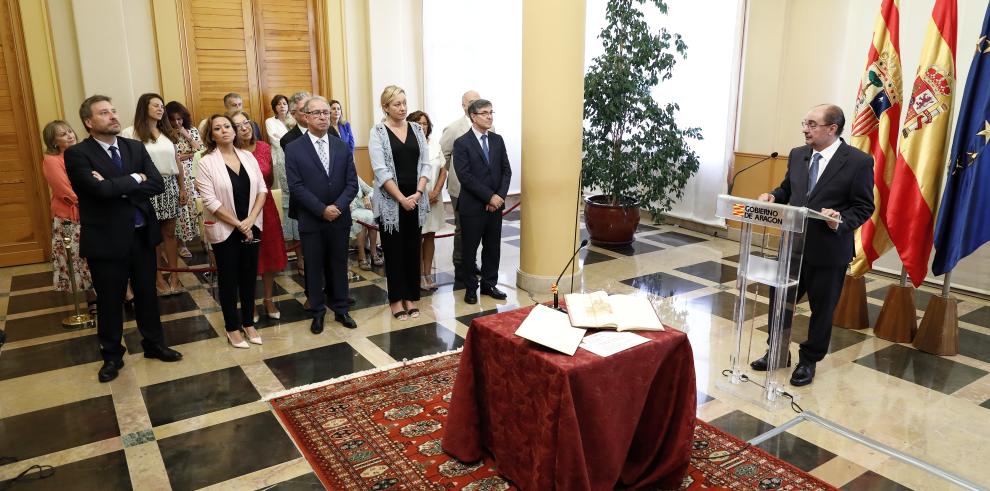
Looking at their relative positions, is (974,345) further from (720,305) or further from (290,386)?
(290,386)

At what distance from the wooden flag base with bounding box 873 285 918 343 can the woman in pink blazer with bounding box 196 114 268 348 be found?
428cm

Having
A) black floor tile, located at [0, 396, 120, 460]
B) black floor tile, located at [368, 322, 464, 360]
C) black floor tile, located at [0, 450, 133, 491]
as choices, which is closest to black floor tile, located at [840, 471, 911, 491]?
black floor tile, located at [368, 322, 464, 360]

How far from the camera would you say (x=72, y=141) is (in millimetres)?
4949

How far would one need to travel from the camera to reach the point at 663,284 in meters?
5.88

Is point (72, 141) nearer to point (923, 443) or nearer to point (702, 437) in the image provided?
point (702, 437)

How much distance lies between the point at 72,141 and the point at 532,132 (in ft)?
11.4

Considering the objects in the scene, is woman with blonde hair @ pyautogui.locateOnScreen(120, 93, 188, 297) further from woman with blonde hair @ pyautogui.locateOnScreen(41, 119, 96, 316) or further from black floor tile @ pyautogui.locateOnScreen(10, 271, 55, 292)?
black floor tile @ pyautogui.locateOnScreen(10, 271, 55, 292)

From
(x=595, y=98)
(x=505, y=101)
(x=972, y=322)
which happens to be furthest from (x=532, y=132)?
(x=505, y=101)

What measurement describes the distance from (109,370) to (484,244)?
8.95 feet

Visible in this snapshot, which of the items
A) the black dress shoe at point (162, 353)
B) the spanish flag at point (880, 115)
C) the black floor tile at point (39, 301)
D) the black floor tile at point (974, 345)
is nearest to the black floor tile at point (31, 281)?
the black floor tile at point (39, 301)

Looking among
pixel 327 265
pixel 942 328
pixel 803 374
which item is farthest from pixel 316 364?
pixel 942 328

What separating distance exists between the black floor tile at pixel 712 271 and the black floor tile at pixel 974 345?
1822 mm

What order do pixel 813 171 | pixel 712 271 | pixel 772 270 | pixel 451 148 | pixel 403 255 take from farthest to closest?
pixel 712 271 → pixel 451 148 → pixel 403 255 → pixel 813 171 → pixel 772 270

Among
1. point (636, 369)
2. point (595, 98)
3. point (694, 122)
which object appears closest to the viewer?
point (636, 369)
